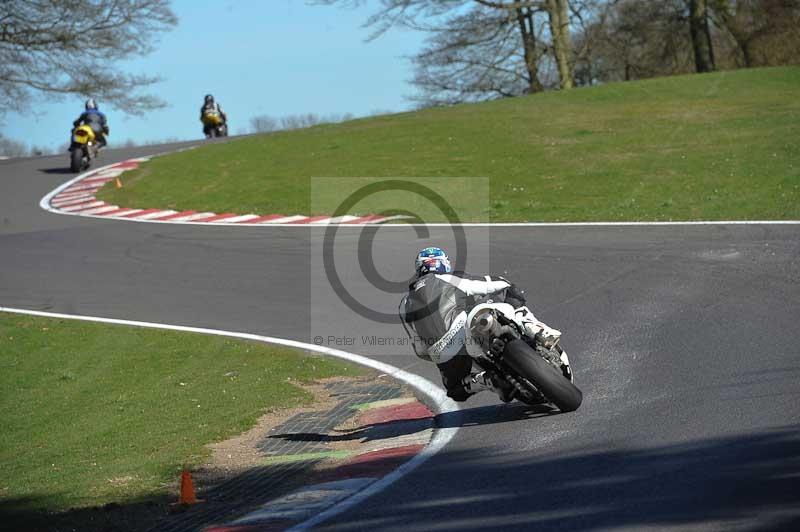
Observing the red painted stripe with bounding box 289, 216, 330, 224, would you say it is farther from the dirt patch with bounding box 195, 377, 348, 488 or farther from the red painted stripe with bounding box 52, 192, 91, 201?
the dirt patch with bounding box 195, 377, 348, 488

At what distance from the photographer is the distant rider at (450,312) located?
8625 millimetres

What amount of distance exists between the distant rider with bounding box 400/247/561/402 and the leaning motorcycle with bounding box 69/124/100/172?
2247 centimetres

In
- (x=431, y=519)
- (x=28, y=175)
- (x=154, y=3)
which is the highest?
(x=154, y=3)

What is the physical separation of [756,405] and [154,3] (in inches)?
1290

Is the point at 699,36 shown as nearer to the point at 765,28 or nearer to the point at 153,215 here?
the point at 765,28

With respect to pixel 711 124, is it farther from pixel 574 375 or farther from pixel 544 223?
pixel 574 375

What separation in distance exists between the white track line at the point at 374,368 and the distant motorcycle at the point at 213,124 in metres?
23.6

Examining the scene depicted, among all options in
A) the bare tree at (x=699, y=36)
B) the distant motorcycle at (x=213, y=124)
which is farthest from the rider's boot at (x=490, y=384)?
the bare tree at (x=699, y=36)

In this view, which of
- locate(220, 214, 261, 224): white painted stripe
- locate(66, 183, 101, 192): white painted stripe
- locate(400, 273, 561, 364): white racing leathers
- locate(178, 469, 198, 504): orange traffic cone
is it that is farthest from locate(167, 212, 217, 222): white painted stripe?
locate(178, 469, 198, 504): orange traffic cone

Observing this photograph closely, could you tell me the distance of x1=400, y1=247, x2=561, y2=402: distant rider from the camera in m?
8.62

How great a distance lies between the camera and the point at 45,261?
755 inches

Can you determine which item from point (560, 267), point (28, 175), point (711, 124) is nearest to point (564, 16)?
point (711, 124)

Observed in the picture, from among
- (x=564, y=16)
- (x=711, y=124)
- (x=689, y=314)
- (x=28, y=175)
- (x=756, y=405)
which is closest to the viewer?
(x=756, y=405)

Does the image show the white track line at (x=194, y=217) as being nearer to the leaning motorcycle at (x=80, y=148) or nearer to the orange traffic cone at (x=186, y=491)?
the leaning motorcycle at (x=80, y=148)
